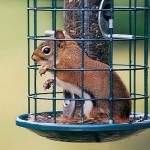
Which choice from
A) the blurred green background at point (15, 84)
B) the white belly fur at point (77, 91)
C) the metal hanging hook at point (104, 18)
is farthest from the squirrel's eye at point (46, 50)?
the blurred green background at point (15, 84)

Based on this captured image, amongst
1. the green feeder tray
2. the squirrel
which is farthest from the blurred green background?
the green feeder tray

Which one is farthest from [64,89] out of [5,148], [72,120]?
[5,148]

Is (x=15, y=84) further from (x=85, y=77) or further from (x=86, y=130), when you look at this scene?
(x=86, y=130)

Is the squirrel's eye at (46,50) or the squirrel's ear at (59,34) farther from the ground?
the squirrel's ear at (59,34)

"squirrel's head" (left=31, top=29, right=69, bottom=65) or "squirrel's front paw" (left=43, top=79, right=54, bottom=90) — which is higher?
"squirrel's head" (left=31, top=29, right=69, bottom=65)

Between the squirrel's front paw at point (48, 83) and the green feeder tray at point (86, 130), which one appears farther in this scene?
the squirrel's front paw at point (48, 83)

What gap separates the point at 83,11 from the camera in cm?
591

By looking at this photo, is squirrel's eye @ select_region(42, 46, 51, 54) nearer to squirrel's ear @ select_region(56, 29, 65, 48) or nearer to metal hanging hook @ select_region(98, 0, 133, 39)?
squirrel's ear @ select_region(56, 29, 65, 48)

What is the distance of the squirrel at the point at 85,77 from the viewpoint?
235 inches

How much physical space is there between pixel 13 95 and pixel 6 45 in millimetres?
307

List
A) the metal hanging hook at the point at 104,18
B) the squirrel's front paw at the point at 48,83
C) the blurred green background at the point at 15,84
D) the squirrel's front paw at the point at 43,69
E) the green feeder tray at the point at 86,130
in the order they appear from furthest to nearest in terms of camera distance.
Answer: the blurred green background at the point at 15,84
the metal hanging hook at the point at 104,18
the squirrel's front paw at the point at 48,83
the squirrel's front paw at the point at 43,69
the green feeder tray at the point at 86,130

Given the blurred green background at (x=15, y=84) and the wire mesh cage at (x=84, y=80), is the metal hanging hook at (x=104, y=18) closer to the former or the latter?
the wire mesh cage at (x=84, y=80)

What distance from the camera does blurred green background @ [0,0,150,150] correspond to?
25.1ft

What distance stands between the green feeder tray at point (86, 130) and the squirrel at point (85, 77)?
123 mm
